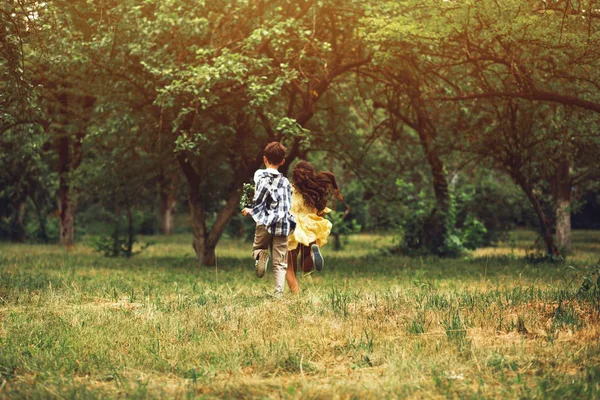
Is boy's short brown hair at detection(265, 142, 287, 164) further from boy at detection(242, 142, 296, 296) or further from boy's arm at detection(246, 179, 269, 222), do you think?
boy's arm at detection(246, 179, 269, 222)

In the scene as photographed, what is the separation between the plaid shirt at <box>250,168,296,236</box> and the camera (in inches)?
348

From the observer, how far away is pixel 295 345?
6.21 metres

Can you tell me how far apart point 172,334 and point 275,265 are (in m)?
2.56

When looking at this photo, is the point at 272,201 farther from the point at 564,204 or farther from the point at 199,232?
the point at 564,204

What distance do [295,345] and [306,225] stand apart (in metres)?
3.64

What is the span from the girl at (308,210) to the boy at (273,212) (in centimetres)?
48

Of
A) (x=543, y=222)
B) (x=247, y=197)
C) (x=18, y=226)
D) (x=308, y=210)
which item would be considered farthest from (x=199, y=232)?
(x=18, y=226)

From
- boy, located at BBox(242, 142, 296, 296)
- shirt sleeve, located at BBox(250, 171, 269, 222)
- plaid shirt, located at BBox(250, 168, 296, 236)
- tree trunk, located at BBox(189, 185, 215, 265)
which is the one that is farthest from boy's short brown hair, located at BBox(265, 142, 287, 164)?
tree trunk, located at BBox(189, 185, 215, 265)

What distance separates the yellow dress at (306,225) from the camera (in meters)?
9.61

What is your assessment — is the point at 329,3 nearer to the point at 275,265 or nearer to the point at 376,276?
the point at 376,276

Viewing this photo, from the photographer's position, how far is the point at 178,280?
42.2 feet

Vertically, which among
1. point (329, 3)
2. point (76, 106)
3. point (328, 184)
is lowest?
point (328, 184)

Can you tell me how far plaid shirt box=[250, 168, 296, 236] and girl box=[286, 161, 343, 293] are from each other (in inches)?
22.7

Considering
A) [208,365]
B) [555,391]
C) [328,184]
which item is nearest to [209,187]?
[328,184]
